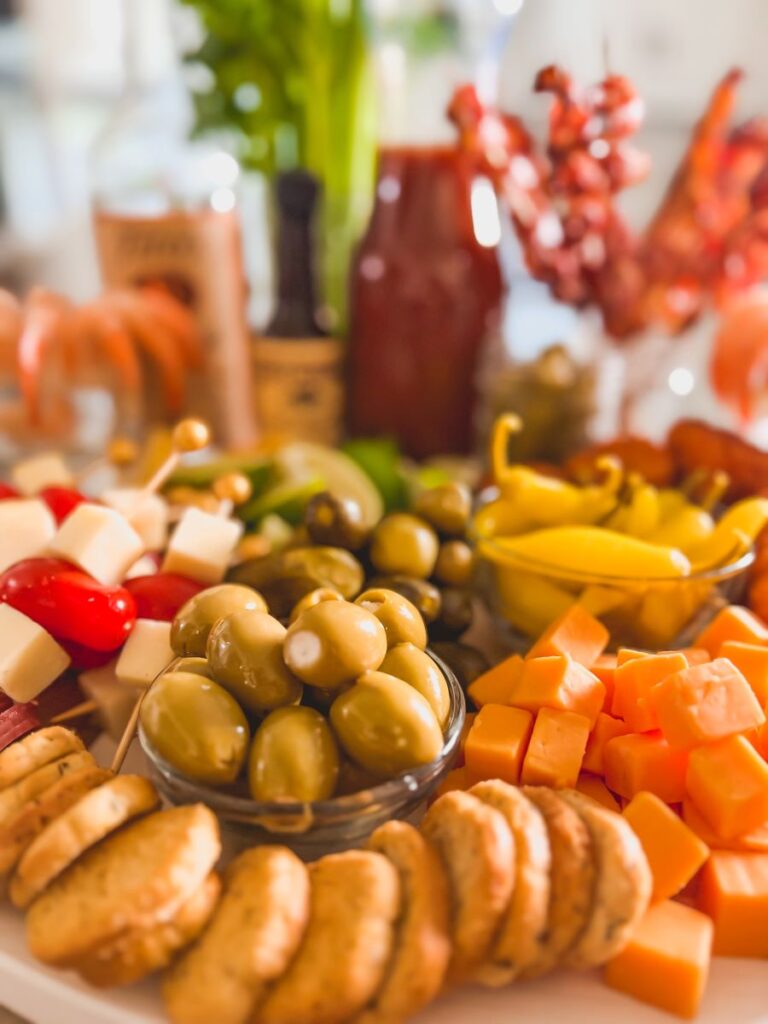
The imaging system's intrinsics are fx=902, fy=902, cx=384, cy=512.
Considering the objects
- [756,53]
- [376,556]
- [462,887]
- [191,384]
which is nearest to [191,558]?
[376,556]

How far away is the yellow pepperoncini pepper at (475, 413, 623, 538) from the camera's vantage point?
955 mm

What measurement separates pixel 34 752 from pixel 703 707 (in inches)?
18.8

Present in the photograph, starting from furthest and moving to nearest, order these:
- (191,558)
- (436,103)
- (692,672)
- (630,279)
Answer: (436,103)
(630,279)
(191,558)
(692,672)

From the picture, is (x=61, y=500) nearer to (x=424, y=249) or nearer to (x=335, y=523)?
(x=335, y=523)

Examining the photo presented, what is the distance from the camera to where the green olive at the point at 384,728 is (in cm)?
62

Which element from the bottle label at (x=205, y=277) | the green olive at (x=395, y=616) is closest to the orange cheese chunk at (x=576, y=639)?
the green olive at (x=395, y=616)

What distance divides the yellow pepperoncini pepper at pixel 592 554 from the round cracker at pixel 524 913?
349 mm

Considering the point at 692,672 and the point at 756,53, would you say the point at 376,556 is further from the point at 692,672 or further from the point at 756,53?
the point at 756,53

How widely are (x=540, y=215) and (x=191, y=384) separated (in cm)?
64

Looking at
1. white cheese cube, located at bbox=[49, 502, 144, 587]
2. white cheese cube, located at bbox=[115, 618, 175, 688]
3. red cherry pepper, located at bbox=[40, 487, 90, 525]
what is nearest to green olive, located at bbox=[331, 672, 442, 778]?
white cheese cube, located at bbox=[115, 618, 175, 688]

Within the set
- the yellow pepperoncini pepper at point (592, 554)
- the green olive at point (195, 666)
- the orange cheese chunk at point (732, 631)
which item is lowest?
the orange cheese chunk at point (732, 631)

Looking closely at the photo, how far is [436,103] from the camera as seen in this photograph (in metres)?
1.36

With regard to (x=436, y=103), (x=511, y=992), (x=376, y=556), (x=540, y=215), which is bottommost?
(x=511, y=992)

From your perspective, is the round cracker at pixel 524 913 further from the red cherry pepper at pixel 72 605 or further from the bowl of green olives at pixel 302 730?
the red cherry pepper at pixel 72 605
